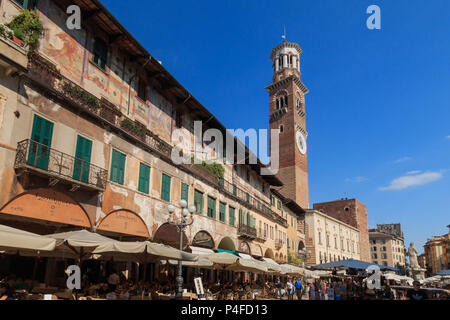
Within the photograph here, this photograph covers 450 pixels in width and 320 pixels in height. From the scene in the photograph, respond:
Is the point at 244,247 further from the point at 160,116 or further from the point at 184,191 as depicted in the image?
the point at 160,116

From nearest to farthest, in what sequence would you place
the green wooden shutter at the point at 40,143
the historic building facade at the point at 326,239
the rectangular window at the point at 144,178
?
1. the green wooden shutter at the point at 40,143
2. the rectangular window at the point at 144,178
3. the historic building facade at the point at 326,239

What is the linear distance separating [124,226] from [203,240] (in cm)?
786

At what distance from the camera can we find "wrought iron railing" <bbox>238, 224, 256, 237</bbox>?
27677 mm

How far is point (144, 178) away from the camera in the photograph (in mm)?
17234

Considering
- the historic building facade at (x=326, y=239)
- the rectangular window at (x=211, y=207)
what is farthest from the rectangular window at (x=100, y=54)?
the historic building facade at (x=326, y=239)

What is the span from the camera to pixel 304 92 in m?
70.1

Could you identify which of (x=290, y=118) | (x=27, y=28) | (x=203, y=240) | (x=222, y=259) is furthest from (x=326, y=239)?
(x=27, y=28)

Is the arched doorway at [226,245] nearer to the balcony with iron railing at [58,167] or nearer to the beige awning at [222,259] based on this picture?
the beige awning at [222,259]

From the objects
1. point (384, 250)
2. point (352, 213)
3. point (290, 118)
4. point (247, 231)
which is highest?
point (290, 118)

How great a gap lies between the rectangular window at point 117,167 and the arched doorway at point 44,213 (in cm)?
247

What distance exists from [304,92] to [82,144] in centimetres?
6176

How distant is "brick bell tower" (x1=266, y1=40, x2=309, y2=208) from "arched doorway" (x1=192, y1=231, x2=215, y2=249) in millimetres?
38739

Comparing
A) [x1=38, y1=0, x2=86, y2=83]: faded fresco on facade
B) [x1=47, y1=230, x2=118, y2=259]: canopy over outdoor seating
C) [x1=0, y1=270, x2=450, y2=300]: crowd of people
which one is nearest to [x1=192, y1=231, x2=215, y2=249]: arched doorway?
[x1=0, y1=270, x2=450, y2=300]: crowd of people

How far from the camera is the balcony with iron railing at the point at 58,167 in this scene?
1115 centimetres
